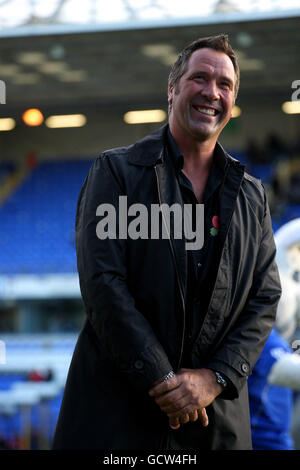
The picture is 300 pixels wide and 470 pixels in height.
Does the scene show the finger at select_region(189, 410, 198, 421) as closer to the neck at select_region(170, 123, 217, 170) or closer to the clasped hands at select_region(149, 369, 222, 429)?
the clasped hands at select_region(149, 369, 222, 429)

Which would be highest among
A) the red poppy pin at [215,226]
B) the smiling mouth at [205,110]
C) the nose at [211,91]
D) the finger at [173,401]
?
the nose at [211,91]

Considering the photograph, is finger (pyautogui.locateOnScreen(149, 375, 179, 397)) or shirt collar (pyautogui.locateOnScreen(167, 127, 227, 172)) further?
shirt collar (pyautogui.locateOnScreen(167, 127, 227, 172))

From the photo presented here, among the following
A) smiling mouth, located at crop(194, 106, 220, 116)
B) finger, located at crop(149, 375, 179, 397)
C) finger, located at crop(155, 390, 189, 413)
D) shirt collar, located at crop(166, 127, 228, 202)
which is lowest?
finger, located at crop(155, 390, 189, 413)

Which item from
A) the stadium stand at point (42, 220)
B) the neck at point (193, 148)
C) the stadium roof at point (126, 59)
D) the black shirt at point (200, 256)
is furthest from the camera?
the stadium stand at point (42, 220)

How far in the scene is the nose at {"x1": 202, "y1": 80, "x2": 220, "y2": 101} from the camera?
1.62m

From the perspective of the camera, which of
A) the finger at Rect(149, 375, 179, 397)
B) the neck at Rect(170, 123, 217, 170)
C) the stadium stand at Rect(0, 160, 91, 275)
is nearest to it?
the finger at Rect(149, 375, 179, 397)

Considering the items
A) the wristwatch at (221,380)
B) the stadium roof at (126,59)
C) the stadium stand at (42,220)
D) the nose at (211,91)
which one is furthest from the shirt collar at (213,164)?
the stadium stand at (42,220)

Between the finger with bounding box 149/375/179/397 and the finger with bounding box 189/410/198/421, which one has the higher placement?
the finger with bounding box 149/375/179/397

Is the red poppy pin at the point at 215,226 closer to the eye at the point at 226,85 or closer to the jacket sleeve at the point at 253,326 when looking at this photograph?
the jacket sleeve at the point at 253,326

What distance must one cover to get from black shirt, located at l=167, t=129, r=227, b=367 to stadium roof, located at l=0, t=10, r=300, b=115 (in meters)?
8.44

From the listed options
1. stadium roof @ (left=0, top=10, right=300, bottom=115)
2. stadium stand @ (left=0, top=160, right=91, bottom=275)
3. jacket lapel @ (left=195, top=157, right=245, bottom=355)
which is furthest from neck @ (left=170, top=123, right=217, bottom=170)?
stadium stand @ (left=0, top=160, right=91, bottom=275)

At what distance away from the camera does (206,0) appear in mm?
9688

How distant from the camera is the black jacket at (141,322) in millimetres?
1486
